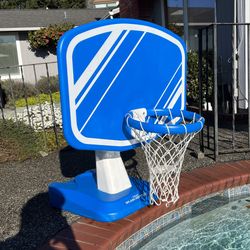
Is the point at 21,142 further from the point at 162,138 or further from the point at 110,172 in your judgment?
the point at 162,138

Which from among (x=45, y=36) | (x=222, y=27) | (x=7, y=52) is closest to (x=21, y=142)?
(x=222, y=27)

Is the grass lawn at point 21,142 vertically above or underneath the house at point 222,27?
underneath

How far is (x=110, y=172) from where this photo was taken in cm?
313

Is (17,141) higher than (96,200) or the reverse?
the reverse

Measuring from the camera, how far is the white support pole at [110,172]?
3.12 metres

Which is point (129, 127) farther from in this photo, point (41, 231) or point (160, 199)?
point (41, 231)

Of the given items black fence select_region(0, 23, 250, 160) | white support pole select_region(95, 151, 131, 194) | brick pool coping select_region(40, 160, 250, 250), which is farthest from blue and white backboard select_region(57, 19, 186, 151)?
black fence select_region(0, 23, 250, 160)

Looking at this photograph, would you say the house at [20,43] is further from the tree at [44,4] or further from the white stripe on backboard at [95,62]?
the tree at [44,4]

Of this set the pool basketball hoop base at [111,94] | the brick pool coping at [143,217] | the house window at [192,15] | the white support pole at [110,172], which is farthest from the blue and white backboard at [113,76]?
the house window at [192,15]

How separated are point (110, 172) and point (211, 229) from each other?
103cm

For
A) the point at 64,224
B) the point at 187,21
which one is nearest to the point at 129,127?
the point at 64,224

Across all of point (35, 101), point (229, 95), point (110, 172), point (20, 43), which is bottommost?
point (35, 101)

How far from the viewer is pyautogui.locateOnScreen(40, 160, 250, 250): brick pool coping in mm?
2686

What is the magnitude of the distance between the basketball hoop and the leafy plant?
46.4ft
